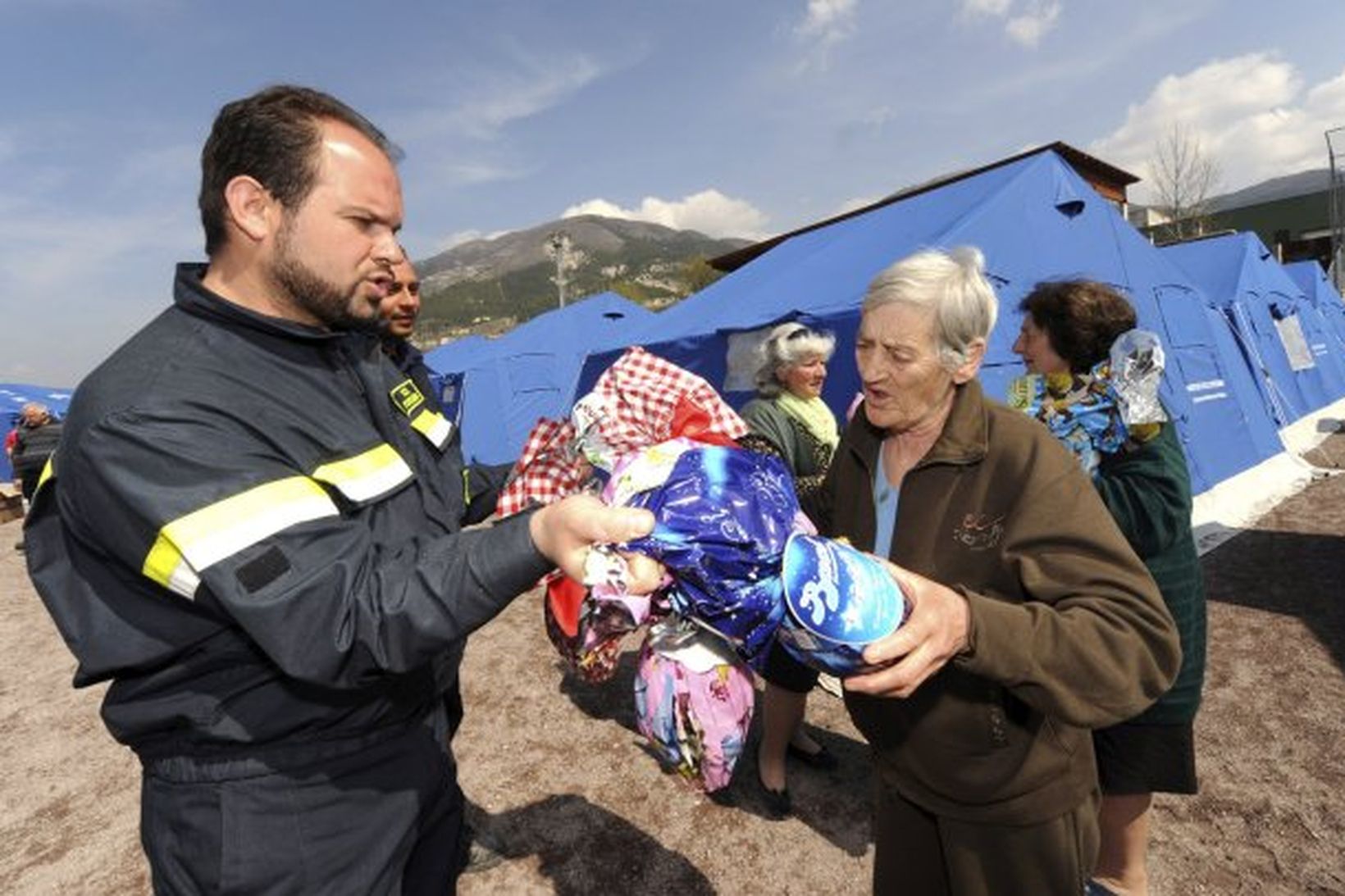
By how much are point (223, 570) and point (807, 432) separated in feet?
11.6

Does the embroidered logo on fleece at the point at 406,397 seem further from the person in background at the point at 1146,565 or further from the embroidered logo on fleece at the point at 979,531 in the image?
the person in background at the point at 1146,565

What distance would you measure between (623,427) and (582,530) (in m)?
0.89

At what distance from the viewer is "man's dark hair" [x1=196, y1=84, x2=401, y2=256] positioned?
57.5 inches

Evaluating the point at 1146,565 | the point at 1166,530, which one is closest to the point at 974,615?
the point at 1166,530

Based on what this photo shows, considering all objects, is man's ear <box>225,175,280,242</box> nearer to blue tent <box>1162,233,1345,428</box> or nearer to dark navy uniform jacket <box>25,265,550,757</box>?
dark navy uniform jacket <box>25,265,550,757</box>

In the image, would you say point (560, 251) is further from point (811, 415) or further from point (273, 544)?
point (273, 544)

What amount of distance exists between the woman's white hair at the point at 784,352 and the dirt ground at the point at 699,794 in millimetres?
2248

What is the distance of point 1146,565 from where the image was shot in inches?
93.7

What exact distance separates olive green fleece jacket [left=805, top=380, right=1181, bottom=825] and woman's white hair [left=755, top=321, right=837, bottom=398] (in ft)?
7.54

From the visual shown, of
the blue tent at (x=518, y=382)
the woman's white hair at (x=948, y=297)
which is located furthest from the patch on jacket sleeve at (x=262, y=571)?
the blue tent at (x=518, y=382)

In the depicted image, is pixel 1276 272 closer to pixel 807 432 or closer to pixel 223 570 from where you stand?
pixel 807 432

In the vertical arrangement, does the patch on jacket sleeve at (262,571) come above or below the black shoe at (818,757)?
above

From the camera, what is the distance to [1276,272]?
12664mm

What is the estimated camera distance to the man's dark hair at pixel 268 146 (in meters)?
1.46
